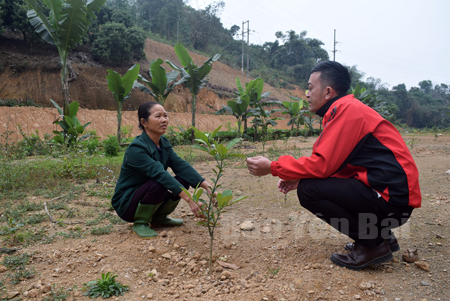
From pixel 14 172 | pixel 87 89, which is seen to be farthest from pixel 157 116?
pixel 87 89

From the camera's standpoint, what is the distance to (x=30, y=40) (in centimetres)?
1516

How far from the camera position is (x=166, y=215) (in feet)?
8.34

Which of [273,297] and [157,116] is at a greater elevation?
[157,116]

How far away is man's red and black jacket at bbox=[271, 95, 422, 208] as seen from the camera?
1.59 metres

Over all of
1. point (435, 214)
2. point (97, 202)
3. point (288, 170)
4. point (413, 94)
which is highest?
point (413, 94)

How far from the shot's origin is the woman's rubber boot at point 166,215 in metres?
2.46

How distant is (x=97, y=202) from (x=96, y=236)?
3.25 ft

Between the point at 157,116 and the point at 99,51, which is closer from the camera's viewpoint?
the point at 157,116

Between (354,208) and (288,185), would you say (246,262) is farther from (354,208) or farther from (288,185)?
(354,208)

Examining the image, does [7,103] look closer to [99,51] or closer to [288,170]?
[99,51]

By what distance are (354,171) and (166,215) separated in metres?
1.57

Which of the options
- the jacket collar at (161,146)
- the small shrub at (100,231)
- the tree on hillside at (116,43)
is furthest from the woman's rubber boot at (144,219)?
the tree on hillside at (116,43)

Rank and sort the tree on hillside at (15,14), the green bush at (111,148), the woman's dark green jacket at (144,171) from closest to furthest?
the woman's dark green jacket at (144,171)
the green bush at (111,148)
the tree on hillside at (15,14)

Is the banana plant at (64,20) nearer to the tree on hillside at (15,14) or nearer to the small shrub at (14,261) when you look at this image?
the small shrub at (14,261)
